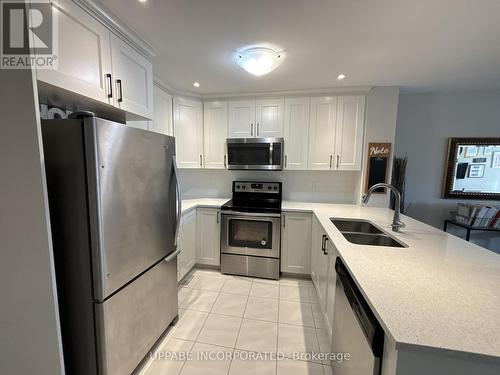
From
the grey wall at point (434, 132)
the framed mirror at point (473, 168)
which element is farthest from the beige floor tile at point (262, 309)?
the framed mirror at point (473, 168)

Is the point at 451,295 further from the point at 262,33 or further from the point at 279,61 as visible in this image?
the point at 279,61

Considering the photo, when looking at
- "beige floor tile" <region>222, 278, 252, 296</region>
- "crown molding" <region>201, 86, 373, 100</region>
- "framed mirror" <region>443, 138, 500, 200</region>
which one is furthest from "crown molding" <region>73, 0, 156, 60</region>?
"framed mirror" <region>443, 138, 500, 200</region>

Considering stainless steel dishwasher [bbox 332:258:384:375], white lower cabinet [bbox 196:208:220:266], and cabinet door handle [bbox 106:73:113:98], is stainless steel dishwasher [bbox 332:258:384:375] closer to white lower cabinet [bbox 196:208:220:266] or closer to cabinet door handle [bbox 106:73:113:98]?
white lower cabinet [bbox 196:208:220:266]

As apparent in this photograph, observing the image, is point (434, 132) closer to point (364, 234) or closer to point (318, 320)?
point (364, 234)

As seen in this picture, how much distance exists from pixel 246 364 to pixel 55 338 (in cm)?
119

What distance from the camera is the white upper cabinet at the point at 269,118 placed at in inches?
111

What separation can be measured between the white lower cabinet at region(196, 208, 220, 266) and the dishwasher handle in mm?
1816

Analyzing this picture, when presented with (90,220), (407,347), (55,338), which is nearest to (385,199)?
(407,347)

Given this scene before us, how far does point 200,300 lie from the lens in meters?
2.27

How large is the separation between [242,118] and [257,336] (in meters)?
2.45

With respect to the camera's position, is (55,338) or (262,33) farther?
(262,33)

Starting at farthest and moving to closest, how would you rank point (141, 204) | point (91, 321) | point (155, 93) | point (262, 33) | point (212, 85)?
point (212, 85) → point (155, 93) → point (262, 33) → point (141, 204) → point (91, 321)

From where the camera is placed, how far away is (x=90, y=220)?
1098 millimetres

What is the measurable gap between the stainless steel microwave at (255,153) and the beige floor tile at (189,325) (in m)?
1.73
